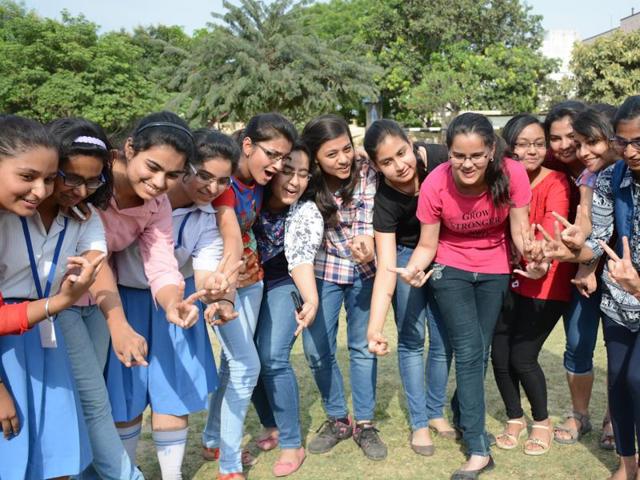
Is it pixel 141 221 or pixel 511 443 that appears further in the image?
pixel 511 443

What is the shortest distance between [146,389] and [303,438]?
1263 millimetres

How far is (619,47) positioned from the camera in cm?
2102

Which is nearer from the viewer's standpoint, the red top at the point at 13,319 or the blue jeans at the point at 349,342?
the red top at the point at 13,319

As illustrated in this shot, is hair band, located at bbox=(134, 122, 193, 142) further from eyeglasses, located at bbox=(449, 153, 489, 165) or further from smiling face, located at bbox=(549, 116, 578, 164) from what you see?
smiling face, located at bbox=(549, 116, 578, 164)

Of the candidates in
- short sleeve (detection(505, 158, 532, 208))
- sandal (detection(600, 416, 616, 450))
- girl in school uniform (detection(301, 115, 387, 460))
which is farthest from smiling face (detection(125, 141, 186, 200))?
sandal (detection(600, 416, 616, 450))

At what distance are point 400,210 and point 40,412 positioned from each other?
75.4 inches

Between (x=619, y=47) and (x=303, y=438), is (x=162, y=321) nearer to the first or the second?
(x=303, y=438)

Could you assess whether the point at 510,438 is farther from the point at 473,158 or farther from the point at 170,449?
the point at 170,449

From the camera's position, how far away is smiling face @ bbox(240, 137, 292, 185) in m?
3.06

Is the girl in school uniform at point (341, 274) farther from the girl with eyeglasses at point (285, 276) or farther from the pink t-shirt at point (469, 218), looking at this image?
the pink t-shirt at point (469, 218)

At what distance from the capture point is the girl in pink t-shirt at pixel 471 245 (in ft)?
9.56

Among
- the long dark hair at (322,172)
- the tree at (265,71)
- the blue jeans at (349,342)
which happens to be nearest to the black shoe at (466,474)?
the blue jeans at (349,342)

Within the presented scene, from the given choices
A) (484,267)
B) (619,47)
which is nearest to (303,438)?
(484,267)

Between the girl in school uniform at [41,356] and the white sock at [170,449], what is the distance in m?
0.52
